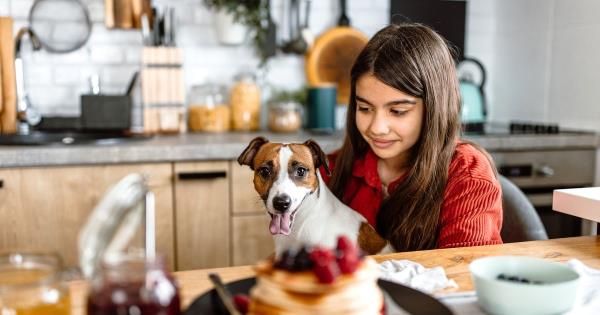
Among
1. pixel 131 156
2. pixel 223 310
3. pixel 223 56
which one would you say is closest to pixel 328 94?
pixel 223 56

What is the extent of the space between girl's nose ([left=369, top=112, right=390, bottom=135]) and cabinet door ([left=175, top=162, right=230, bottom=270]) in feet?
3.43

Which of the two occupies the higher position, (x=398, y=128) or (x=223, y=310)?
(x=398, y=128)

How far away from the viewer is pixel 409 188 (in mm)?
1607

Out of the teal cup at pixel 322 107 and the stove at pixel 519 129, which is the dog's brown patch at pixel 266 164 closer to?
the teal cup at pixel 322 107

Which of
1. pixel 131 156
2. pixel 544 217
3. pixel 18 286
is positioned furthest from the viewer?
pixel 544 217

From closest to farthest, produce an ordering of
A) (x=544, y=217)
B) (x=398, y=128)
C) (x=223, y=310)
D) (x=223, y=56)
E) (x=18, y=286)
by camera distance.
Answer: (x=18, y=286) < (x=223, y=310) < (x=398, y=128) < (x=544, y=217) < (x=223, y=56)

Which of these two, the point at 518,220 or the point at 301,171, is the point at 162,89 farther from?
the point at 518,220

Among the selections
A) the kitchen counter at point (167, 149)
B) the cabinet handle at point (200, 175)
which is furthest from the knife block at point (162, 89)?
the cabinet handle at point (200, 175)

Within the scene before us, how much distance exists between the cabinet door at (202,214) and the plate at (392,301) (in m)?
1.53

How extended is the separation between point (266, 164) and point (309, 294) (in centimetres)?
91

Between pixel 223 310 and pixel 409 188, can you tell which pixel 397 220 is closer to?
pixel 409 188

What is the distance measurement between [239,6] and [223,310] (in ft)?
7.89

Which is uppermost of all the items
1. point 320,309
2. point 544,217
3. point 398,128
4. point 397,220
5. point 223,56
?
point 223,56

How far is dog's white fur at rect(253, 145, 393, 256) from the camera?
153 centimetres
